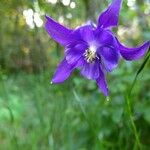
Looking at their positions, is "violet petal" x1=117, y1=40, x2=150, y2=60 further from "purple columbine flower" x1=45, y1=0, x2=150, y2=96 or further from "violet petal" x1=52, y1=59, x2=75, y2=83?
"violet petal" x1=52, y1=59, x2=75, y2=83

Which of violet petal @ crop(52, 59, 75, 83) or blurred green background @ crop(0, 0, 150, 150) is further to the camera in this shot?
blurred green background @ crop(0, 0, 150, 150)

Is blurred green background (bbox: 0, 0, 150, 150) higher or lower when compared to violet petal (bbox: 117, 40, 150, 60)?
lower

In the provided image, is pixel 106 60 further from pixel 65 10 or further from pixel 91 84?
pixel 91 84

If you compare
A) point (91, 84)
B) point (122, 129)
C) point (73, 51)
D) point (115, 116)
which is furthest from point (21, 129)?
point (73, 51)

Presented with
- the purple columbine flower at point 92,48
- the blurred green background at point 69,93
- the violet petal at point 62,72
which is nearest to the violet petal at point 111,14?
the purple columbine flower at point 92,48

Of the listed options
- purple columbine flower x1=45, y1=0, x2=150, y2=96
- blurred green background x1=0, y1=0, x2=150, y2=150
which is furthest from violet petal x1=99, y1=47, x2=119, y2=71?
blurred green background x1=0, y1=0, x2=150, y2=150

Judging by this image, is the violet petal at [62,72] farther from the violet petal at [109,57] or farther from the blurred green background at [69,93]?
the blurred green background at [69,93]

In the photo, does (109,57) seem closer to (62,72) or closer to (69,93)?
(62,72)
